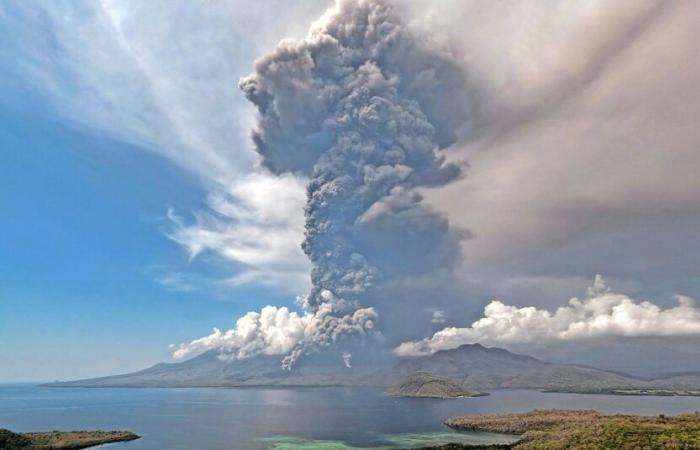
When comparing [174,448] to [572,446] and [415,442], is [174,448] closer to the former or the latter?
[415,442]

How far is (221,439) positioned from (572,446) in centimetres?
13307

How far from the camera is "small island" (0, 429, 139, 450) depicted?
510 ft

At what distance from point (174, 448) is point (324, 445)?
55.0 m

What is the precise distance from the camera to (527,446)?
149750mm

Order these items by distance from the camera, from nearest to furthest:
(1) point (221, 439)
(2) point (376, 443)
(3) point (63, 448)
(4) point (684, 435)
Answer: (4) point (684, 435), (3) point (63, 448), (2) point (376, 443), (1) point (221, 439)

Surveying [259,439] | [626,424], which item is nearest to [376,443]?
[259,439]

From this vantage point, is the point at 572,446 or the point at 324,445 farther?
the point at 324,445

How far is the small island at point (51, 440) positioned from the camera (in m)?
156

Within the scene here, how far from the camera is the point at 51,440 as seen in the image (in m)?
181

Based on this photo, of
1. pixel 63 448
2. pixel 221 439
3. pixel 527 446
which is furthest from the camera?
pixel 221 439

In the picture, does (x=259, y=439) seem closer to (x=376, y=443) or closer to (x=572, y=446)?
(x=376, y=443)

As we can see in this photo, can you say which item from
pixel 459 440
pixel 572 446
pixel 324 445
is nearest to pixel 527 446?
pixel 572 446

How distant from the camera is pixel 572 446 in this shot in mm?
136750

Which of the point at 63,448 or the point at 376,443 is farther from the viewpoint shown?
the point at 376,443
